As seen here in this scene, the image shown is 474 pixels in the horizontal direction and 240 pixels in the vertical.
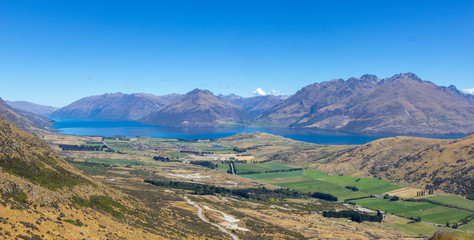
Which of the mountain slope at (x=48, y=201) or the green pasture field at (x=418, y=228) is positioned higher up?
the mountain slope at (x=48, y=201)

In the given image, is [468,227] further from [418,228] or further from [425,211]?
[425,211]

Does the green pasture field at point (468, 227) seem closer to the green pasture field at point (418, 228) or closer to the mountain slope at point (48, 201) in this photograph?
the green pasture field at point (418, 228)

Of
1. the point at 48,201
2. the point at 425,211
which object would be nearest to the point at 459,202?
the point at 425,211

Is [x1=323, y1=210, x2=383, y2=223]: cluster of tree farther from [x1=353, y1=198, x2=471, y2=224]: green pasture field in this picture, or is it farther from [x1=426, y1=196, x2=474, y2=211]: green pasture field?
[x1=426, y1=196, x2=474, y2=211]: green pasture field

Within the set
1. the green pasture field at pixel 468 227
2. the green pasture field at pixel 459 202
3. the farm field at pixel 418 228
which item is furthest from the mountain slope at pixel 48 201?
the green pasture field at pixel 459 202

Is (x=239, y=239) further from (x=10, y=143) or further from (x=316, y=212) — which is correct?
(x=316, y=212)

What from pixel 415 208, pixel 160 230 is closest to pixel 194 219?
pixel 160 230

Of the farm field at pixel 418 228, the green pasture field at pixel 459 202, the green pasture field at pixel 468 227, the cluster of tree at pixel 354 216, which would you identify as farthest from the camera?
the green pasture field at pixel 459 202

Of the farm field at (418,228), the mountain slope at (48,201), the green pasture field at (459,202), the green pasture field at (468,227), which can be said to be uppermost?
the mountain slope at (48,201)

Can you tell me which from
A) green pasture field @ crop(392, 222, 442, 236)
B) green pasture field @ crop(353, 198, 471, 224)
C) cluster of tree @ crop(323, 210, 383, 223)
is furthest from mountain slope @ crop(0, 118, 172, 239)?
green pasture field @ crop(353, 198, 471, 224)

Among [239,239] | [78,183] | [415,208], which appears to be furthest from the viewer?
[415,208]
